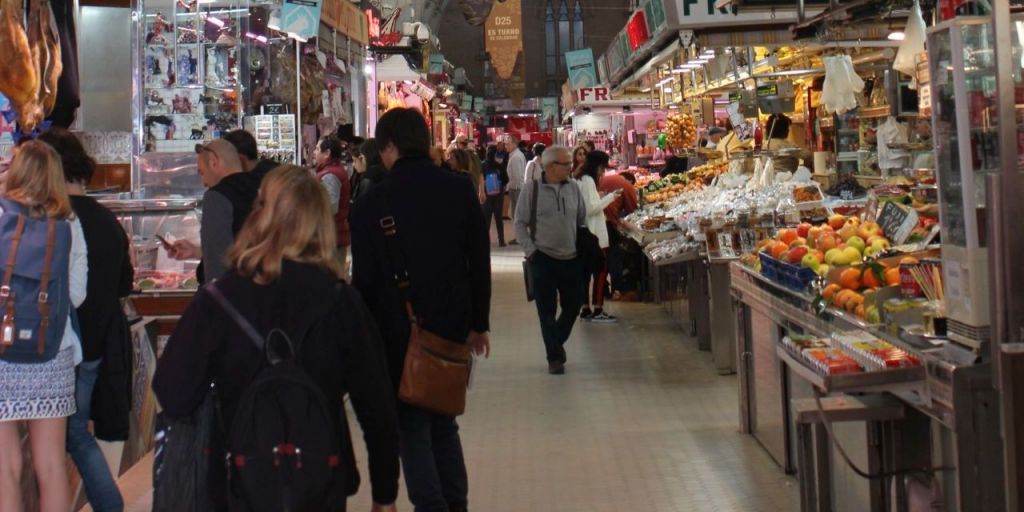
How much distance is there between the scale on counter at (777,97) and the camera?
12.7 meters

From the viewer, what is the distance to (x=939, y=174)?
3.83 m

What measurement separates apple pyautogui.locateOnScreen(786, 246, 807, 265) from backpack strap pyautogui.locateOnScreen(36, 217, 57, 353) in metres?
3.27

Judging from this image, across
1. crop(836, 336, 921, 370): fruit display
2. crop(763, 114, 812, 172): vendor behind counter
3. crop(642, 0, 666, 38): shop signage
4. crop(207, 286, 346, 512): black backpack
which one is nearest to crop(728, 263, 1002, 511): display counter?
crop(836, 336, 921, 370): fruit display

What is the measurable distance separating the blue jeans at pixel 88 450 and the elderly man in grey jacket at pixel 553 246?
457 centimetres

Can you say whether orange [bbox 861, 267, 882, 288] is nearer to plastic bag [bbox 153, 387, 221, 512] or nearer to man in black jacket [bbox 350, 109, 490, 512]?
man in black jacket [bbox 350, 109, 490, 512]

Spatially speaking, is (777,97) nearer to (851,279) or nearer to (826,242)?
(826,242)

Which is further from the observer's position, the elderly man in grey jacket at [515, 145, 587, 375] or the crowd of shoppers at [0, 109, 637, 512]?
the elderly man in grey jacket at [515, 145, 587, 375]

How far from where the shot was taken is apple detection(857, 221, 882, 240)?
592 centimetres

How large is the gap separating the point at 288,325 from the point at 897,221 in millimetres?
3517

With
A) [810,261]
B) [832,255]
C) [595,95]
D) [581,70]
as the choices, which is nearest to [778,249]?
[810,261]

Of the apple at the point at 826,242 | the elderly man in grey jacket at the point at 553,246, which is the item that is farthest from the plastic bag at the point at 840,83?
the apple at the point at 826,242

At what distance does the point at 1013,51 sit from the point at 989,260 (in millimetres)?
590

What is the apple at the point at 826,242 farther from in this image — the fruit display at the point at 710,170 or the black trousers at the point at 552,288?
the fruit display at the point at 710,170

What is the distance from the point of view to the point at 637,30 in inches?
533
